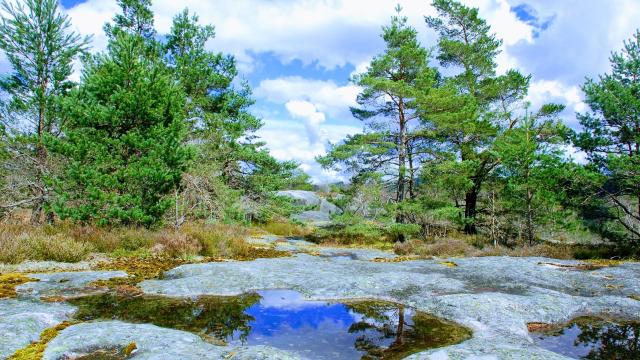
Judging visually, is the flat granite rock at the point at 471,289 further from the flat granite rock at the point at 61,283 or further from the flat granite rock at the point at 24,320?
the flat granite rock at the point at 24,320

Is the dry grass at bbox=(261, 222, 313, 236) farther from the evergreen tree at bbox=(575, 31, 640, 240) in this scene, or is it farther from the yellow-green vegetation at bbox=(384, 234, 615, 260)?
the evergreen tree at bbox=(575, 31, 640, 240)

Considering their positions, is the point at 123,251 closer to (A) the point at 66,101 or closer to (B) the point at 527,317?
(A) the point at 66,101

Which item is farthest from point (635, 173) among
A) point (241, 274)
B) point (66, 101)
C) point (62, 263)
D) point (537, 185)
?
point (66, 101)

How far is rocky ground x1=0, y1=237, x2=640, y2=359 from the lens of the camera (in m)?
4.06

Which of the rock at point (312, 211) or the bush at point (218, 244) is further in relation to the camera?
the rock at point (312, 211)

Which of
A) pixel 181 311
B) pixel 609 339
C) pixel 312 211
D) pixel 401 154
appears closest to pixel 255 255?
pixel 181 311

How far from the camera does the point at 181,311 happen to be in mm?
5648

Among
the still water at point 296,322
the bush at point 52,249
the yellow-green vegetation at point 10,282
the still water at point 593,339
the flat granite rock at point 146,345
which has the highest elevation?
the bush at point 52,249

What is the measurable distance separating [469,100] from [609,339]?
16.8m

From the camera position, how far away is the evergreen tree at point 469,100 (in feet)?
63.8

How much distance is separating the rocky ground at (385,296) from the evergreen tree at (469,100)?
10343 millimetres

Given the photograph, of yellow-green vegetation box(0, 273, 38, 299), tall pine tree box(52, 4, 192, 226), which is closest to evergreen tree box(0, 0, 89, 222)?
tall pine tree box(52, 4, 192, 226)

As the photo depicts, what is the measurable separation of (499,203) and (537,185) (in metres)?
4.59

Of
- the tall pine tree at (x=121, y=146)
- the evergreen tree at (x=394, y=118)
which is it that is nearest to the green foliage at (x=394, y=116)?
the evergreen tree at (x=394, y=118)
